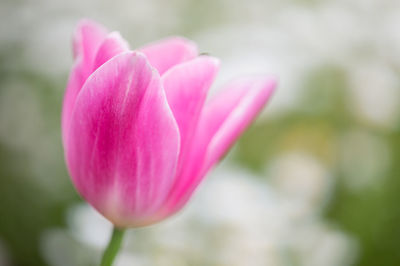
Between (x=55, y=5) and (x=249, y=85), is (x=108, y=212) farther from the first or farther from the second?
(x=55, y=5)

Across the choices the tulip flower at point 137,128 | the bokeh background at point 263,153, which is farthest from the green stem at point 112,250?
the bokeh background at point 263,153

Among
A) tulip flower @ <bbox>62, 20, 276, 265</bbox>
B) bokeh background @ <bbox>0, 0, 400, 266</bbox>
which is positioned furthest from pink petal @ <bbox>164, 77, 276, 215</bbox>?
bokeh background @ <bbox>0, 0, 400, 266</bbox>

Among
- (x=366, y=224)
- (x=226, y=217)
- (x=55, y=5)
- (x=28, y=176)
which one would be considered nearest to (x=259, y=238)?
(x=226, y=217)

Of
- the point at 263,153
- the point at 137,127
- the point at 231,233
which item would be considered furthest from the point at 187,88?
the point at 263,153

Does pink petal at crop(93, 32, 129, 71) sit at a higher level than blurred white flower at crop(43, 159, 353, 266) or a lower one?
higher

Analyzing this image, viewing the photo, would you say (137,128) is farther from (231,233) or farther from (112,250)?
(231,233)

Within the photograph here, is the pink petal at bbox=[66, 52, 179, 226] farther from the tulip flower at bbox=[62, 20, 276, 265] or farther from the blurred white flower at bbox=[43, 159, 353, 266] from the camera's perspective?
the blurred white flower at bbox=[43, 159, 353, 266]

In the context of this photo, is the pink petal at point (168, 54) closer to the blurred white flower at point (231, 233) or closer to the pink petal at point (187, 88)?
the pink petal at point (187, 88)
